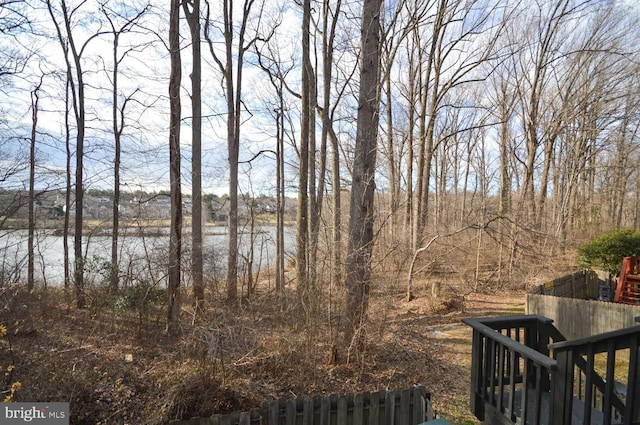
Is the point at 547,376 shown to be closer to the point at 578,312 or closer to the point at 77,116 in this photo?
the point at 578,312

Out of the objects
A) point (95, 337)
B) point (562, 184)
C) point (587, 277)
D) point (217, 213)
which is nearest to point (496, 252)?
point (587, 277)

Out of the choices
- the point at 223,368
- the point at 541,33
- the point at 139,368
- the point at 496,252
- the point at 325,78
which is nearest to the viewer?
the point at 223,368

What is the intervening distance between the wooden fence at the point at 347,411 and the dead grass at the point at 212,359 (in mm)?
754

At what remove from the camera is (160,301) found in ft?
21.0

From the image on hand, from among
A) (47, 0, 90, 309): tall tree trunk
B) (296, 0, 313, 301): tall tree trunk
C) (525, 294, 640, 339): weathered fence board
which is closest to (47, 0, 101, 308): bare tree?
(47, 0, 90, 309): tall tree trunk

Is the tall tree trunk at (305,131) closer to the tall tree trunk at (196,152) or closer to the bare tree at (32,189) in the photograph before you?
the tall tree trunk at (196,152)

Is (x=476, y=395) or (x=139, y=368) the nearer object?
(x=476, y=395)

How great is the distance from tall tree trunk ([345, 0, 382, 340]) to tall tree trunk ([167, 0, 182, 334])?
134 inches

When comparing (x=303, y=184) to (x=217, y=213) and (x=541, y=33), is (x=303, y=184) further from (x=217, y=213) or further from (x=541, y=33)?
(x=541, y=33)

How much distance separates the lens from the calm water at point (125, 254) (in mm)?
6133

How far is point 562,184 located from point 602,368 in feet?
46.4

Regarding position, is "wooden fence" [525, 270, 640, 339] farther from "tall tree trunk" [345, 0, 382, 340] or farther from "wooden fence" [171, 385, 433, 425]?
"wooden fence" [171, 385, 433, 425]

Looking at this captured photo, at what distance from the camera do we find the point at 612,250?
9.07 meters

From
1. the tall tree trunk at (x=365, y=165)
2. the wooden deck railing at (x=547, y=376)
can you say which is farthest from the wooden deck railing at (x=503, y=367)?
the tall tree trunk at (x=365, y=165)
